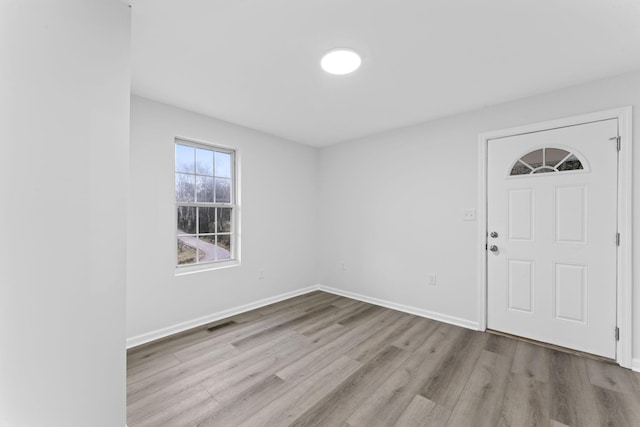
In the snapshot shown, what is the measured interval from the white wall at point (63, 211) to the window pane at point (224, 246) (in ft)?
6.16

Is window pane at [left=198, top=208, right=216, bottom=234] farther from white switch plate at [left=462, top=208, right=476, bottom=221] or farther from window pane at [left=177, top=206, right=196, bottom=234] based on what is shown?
white switch plate at [left=462, top=208, right=476, bottom=221]

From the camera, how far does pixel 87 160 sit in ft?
4.39

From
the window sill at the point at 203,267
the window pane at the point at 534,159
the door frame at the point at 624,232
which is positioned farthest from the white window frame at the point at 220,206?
the door frame at the point at 624,232

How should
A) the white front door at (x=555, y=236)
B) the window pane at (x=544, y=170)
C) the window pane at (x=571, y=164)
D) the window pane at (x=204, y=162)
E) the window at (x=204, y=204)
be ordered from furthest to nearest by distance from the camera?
1. the window pane at (x=204, y=162)
2. the window at (x=204, y=204)
3. the window pane at (x=544, y=170)
4. the window pane at (x=571, y=164)
5. the white front door at (x=555, y=236)

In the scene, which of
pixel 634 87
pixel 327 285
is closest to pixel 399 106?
pixel 634 87

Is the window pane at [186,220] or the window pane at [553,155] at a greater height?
the window pane at [553,155]

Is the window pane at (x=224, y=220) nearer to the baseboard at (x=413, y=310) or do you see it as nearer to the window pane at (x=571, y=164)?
the baseboard at (x=413, y=310)

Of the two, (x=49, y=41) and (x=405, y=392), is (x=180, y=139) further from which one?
(x=405, y=392)

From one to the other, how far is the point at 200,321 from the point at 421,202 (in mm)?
2990

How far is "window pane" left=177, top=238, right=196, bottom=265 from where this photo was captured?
2976 millimetres

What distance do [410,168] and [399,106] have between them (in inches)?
34.8

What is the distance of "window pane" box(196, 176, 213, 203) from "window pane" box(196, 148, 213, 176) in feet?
0.24

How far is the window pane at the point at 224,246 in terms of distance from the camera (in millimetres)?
3338

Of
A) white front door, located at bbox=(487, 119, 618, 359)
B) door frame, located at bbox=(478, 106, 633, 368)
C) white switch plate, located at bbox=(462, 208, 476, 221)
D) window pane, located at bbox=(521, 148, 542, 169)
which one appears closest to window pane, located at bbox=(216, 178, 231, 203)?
A: white switch plate, located at bbox=(462, 208, 476, 221)
